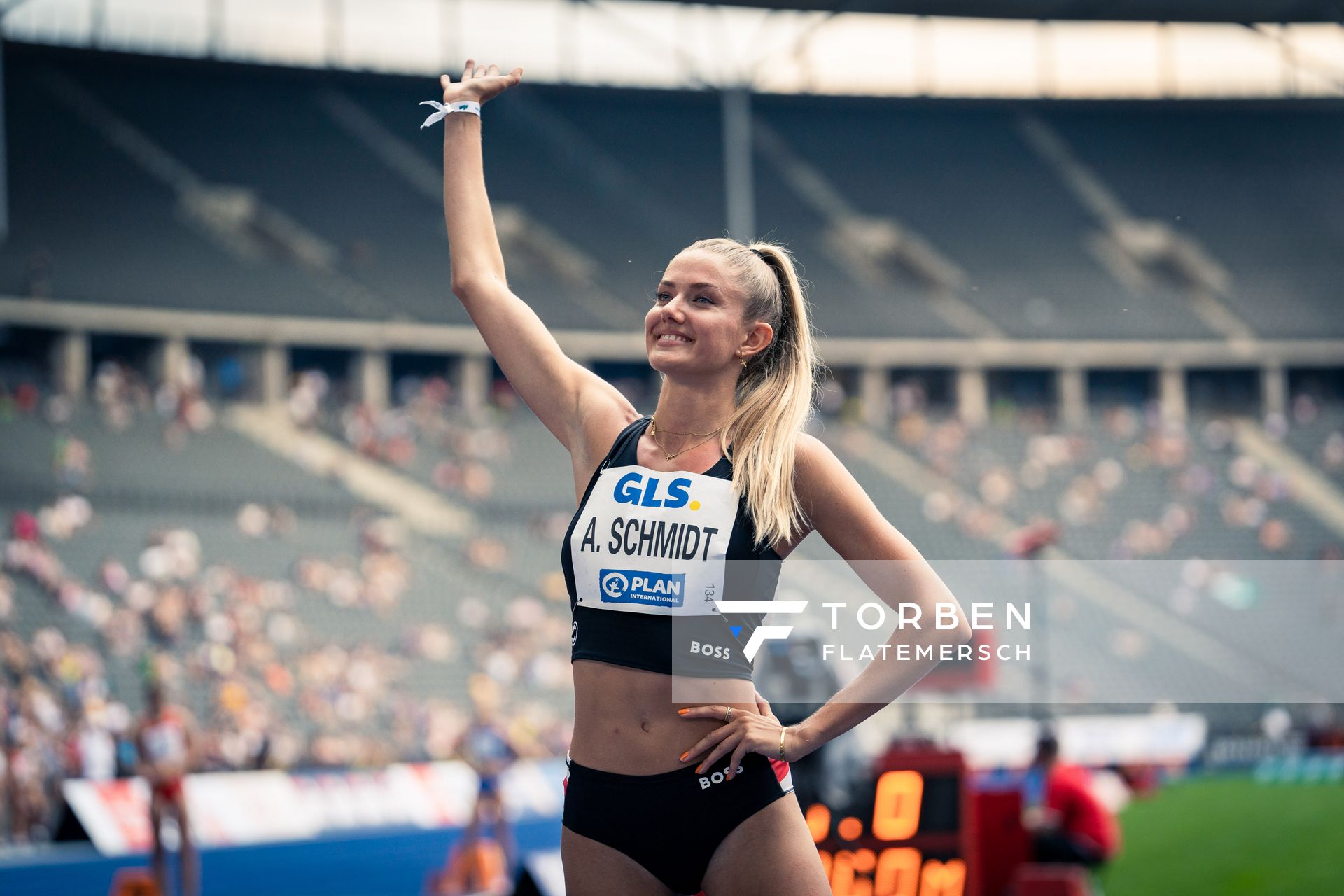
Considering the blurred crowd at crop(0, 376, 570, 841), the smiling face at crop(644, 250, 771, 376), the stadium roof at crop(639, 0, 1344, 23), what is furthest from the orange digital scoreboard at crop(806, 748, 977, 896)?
the stadium roof at crop(639, 0, 1344, 23)

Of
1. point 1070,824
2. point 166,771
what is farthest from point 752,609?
point 166,771

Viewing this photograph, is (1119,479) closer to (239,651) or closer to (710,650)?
(239,651)

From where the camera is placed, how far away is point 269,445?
25.6 metres

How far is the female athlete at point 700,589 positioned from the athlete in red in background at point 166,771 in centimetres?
846

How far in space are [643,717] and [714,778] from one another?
170mm

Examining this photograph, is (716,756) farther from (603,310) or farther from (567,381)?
(603,310)

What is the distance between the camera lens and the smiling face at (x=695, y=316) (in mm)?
2672

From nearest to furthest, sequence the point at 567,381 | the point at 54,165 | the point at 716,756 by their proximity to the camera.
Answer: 1. the point at 716,756
2. the point at 567,381
3. the point at 54,165

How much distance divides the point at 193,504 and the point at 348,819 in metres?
10.7

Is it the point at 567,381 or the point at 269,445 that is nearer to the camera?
the point at 567,381

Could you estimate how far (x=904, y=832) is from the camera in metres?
6.25

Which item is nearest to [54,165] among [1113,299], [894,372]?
[894,372]

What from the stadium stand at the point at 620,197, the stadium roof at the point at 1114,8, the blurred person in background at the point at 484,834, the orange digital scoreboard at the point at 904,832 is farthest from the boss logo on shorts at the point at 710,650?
the stadium stand at the point at 620,197

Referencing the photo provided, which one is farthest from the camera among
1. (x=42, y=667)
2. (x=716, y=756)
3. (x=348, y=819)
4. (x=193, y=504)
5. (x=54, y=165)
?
(x=54, y=165)
